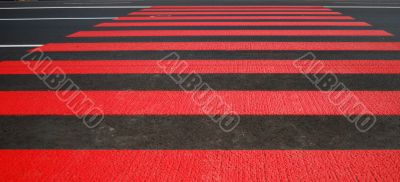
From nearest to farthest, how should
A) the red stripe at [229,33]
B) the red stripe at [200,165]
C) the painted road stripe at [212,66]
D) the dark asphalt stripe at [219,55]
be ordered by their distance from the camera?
the red stripe at [200,165]
the painted road stripe at [212,66]
the dark asphalt stripe at [219,55]
the red stripe at [229,33]

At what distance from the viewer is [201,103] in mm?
4137

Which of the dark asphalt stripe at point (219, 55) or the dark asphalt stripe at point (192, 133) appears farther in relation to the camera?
the dark asphalt stripe at point (219, 55)

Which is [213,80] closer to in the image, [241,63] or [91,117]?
[241,63]

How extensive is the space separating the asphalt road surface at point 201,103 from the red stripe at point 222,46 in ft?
0.05

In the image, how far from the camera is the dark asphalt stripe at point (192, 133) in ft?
10.6

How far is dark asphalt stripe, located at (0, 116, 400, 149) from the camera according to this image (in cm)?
324

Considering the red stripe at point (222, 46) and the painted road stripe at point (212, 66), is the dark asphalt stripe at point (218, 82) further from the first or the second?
the red stripe at point (222, 46)

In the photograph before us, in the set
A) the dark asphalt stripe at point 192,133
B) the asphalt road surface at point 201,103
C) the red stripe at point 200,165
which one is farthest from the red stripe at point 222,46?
the red stripe at point 200,165

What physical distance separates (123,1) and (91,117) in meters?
10.9

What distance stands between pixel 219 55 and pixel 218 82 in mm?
1286

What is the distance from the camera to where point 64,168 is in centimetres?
288

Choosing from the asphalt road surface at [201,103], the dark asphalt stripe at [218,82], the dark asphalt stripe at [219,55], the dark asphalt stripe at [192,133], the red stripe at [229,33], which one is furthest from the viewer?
the red stripe at [229,33]

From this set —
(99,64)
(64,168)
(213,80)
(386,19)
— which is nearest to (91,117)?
(64,168)

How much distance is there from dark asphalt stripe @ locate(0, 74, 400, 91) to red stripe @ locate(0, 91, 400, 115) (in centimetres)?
17
